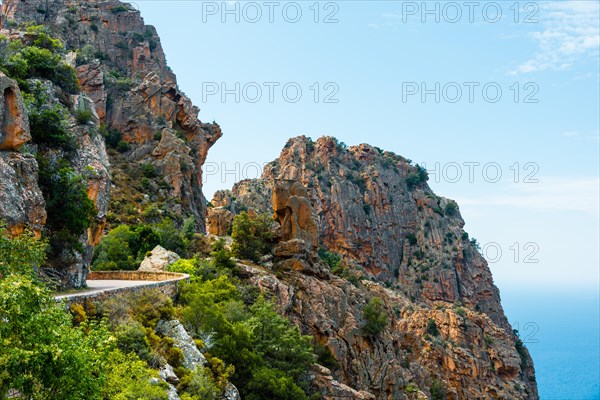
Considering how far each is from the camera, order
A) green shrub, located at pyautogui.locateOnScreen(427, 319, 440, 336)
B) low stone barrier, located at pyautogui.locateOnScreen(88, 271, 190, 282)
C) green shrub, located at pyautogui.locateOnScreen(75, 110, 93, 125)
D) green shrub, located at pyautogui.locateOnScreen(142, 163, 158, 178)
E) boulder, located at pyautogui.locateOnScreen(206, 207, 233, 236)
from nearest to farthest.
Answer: green shrub, located at pyautogui.locateOnScreen(75, 110, 93, 125) → low stone barrier, located at pyautogui.locateOnScreen(88, 271, 190, 282) → boulder, located at pyautogui.locateOnScreen(206, 207, 233, 236) → green shrub, located at pyautogui.locateOnScreen(142, 163, 158, 178) → green shrub, located at pyautogui.locateOnScreen(427, 319, 440, 336)

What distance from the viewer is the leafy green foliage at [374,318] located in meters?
46.0

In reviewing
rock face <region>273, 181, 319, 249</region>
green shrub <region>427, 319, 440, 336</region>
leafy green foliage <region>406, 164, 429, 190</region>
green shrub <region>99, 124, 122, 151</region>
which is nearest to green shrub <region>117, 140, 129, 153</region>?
green shrub <region>99, 124, 122, 151</region>

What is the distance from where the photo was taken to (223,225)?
60531 millimetres

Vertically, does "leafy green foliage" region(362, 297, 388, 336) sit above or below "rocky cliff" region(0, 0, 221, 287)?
below

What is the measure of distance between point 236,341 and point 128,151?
169 feet

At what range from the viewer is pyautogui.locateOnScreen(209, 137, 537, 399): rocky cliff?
232 feet

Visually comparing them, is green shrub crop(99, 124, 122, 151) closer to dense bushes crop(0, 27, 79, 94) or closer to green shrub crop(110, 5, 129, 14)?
green shrub crop(110, 5, 129, 14)

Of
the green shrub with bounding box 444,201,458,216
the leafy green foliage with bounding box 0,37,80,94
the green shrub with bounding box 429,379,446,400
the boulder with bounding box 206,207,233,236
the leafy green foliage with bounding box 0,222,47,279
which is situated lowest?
the green shrub with bounding box 429,379,446,400

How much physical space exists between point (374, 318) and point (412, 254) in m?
78.1

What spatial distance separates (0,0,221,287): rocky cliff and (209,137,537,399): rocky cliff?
1108cm

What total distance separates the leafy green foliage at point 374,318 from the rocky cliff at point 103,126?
2229 cm

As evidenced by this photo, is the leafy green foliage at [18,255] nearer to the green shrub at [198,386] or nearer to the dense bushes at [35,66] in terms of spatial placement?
the green shrub at [198,386]

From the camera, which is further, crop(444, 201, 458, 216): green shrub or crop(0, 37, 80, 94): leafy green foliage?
crop(444, 201, 458, 216): green shrub

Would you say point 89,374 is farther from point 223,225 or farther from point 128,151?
Result: point 128,151
